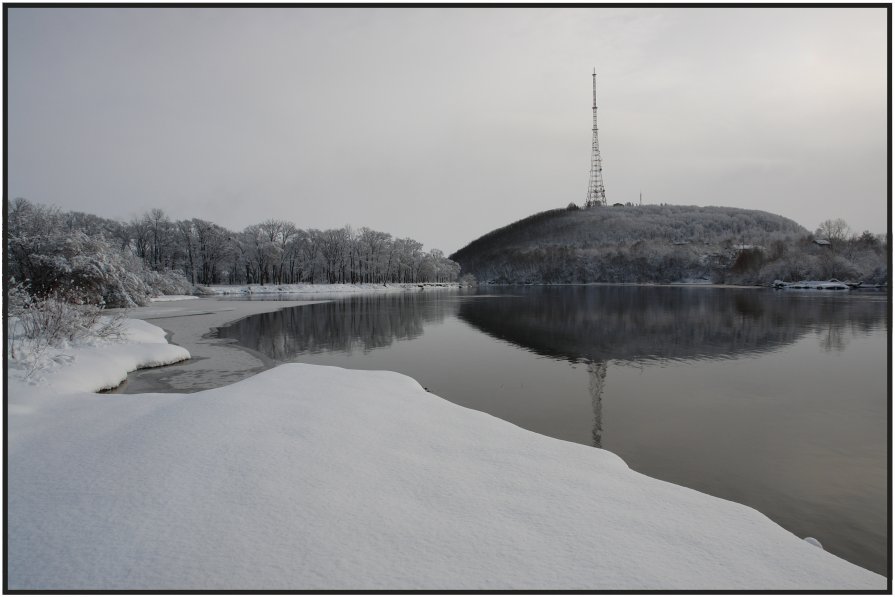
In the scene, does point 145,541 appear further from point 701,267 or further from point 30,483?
point 701,267

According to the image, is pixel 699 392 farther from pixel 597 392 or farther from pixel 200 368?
pixel 200 368

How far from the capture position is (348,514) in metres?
4.58

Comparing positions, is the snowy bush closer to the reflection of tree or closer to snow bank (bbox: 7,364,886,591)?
snow bank (bbox: 7,364,886,591)

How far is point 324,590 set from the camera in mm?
3445

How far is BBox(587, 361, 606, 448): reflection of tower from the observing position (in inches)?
375

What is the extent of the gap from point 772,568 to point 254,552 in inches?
188

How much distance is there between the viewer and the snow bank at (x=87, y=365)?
360 inches

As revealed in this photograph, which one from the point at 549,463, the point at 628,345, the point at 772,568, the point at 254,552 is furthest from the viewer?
the point at 628,345

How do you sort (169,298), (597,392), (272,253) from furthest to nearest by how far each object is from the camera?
1. (272,253)
2. (169,298)
3. (597,392)

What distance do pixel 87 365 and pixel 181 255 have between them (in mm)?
89520

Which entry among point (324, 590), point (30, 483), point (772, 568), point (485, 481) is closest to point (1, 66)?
point (30, 483)

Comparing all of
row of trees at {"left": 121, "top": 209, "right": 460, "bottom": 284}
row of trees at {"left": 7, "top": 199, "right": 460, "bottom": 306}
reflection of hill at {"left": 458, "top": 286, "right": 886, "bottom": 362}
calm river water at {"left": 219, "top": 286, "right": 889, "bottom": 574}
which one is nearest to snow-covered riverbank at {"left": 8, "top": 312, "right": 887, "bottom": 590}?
calm river water at {"left": 219, "top": 286, "right": 889, "bottom": 574}

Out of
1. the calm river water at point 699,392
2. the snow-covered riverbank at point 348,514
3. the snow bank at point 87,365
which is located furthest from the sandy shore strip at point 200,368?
the snow-covered riverbank at point 348,514

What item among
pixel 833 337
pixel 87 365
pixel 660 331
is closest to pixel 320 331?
pixel 87 365
